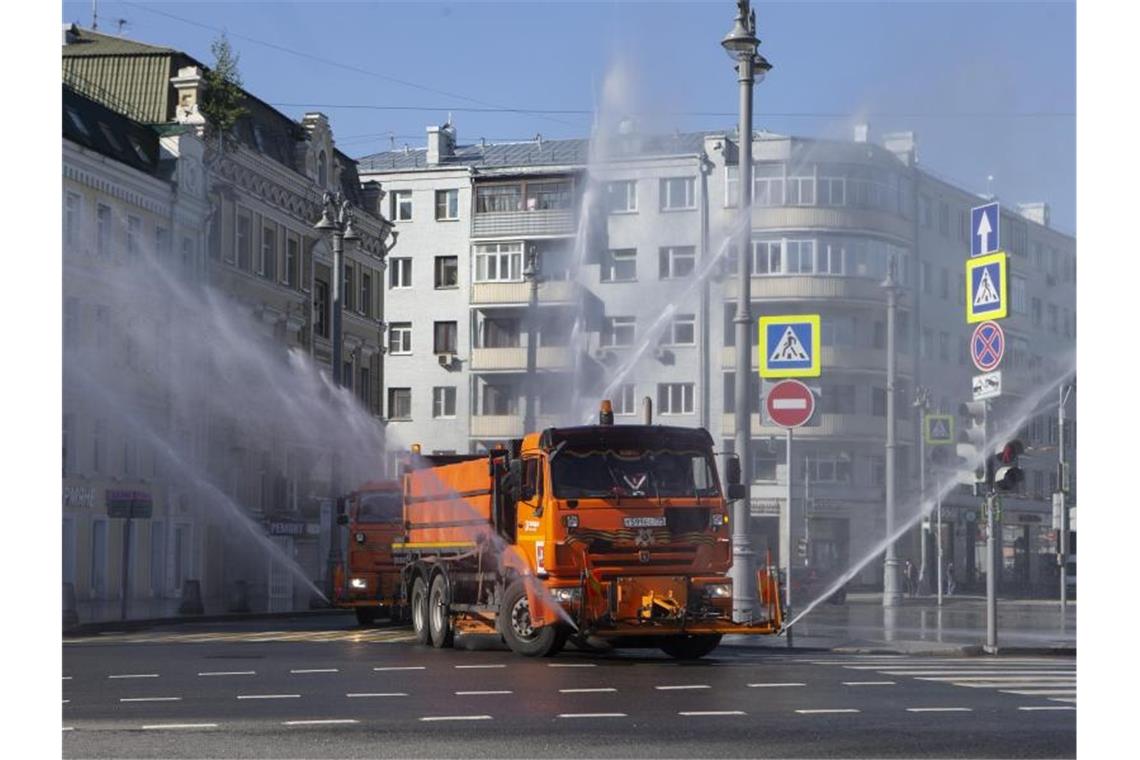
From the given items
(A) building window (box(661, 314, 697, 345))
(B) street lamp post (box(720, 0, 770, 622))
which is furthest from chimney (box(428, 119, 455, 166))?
(B) street lamp post (box(720, 0, 770, 622))

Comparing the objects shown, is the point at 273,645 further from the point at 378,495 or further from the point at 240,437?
the point at 240,437

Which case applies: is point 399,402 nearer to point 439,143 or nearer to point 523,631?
point 439,143

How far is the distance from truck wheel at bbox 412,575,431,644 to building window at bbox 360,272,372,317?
4678cm

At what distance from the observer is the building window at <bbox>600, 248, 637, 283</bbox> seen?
1560 inches

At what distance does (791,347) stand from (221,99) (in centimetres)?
3625

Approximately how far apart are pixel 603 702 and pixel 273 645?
12.9 m

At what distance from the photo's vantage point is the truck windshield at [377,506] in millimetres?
40625

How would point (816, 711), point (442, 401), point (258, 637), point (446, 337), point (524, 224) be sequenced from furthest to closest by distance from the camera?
point (446, 337) → point (442, 401) → point (524, 224) → point (258, 637) → point (816, 711)

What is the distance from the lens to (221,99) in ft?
208

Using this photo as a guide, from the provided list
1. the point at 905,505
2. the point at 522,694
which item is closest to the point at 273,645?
the point at 522,694

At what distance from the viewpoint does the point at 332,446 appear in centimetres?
5950

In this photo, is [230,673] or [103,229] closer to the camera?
[230,673]

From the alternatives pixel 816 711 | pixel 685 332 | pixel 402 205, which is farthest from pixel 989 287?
pixel 402 205
